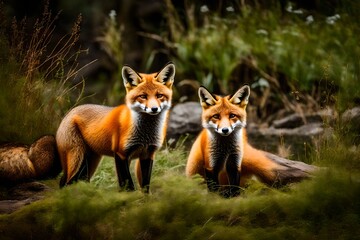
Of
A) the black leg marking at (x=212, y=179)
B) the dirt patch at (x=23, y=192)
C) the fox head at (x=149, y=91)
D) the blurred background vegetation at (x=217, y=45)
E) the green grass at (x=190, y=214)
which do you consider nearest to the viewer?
the green grass at (x=190, y=214)

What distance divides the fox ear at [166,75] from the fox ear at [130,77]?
16 cm

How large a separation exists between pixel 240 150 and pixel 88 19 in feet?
25.2

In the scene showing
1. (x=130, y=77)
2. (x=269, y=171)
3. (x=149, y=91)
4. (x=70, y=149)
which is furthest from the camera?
(x=269, y=171)

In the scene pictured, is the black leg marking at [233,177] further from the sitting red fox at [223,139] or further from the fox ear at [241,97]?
the fox ear at [241,97]

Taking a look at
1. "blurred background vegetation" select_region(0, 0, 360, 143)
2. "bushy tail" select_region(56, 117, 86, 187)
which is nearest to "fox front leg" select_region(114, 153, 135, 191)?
"bushy tail" select_region(56, 117, 86, 187)

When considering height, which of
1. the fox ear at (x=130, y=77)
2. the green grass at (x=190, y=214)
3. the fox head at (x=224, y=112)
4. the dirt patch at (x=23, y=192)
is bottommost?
A: the dirt patch at (x=23, y=192)

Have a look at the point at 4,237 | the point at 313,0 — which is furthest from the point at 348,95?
the point at 313,0

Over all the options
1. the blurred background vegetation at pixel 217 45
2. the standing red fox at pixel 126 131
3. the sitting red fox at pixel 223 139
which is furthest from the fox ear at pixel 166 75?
the blurred background vegetation at pixel 217 45

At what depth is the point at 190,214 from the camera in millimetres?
4566

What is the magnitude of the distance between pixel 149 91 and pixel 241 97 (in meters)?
0.78

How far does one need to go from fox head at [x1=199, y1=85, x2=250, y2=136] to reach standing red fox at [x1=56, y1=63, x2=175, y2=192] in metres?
0.33

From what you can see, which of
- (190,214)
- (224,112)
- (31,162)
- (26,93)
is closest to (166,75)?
(224,112)

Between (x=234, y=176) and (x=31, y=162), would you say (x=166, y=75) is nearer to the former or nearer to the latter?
(x=234, y=176)

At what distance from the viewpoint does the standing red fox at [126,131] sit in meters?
5.12
